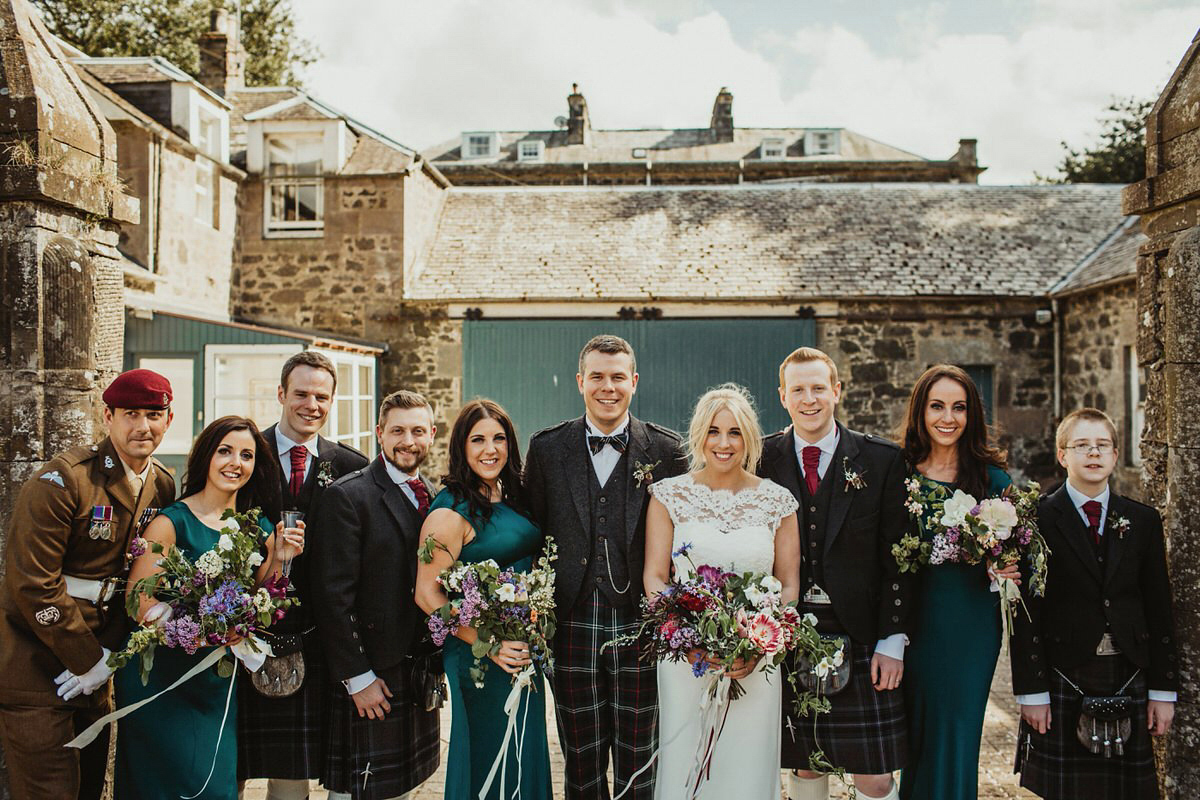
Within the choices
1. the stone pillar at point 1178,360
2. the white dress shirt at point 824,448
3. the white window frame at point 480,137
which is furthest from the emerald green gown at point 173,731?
the white window frame at point 480,137

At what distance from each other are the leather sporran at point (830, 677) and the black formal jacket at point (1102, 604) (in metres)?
0.75

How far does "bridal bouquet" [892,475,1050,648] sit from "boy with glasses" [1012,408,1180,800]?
156 mm

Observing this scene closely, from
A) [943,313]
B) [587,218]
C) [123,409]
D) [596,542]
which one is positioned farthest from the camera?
[587,218]

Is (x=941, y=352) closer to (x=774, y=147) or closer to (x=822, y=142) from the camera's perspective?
(x=774, y=147)

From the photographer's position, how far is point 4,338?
371 centimetres

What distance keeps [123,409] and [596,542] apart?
1.99m

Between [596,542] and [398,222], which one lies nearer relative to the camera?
[596,542]

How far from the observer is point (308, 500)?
12.8ft

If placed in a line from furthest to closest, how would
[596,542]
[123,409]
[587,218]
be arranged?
[587,218] → [596,542] → [123,409]

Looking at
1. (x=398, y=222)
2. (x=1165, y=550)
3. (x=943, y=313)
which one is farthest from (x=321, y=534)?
(x=943, y=313)

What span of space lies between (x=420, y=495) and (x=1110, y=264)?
40.2 feet

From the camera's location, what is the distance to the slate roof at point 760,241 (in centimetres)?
1365

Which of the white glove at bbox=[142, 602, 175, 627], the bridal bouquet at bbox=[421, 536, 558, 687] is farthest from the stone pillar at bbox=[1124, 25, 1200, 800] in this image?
the white glove at bbox=[142, 602, 175, 627]

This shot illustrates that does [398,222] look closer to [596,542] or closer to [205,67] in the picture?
[205,67]
